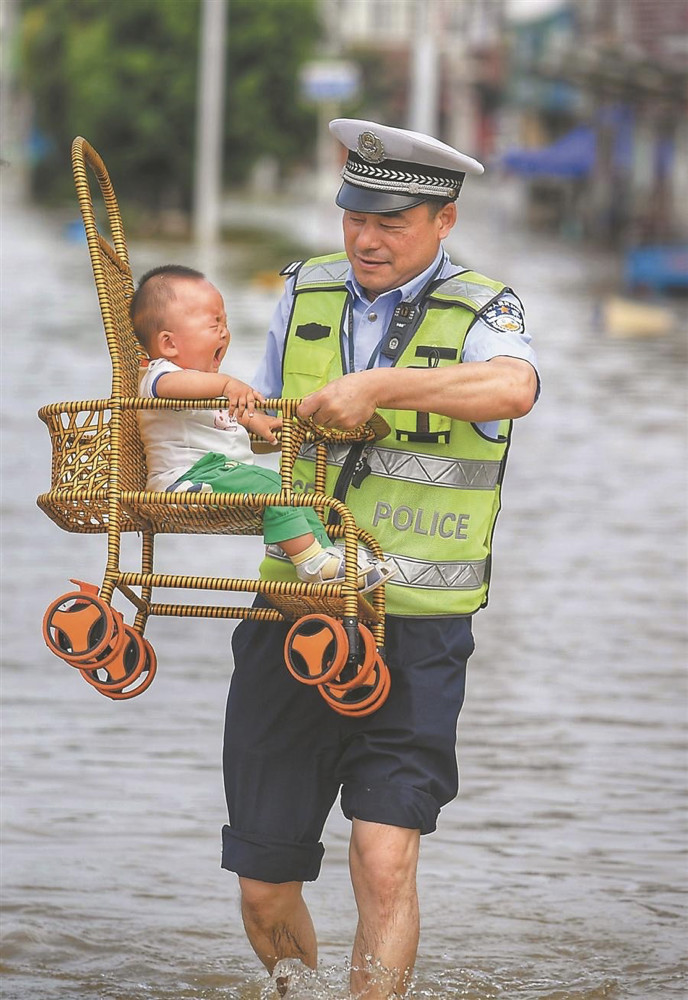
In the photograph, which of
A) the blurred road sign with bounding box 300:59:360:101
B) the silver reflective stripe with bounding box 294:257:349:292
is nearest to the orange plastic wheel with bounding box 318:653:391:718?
the silver reflective stripe with bounding box 294:257:349:292

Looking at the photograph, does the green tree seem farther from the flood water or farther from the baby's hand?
the baby's hand

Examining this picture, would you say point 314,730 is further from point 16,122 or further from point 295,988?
point 16,122

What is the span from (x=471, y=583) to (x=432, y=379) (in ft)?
1.82

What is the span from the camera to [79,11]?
45219mm

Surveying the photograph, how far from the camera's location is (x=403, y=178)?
4.02 m

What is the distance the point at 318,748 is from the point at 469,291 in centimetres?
100

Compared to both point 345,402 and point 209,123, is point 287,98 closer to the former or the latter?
point 209,123

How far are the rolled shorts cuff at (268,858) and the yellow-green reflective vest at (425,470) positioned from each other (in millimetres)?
546

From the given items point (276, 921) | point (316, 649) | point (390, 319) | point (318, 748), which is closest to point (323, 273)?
point (390, 319)

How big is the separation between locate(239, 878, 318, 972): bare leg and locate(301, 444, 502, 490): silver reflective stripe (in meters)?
0.90

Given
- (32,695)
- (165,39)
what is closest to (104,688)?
(32,695)

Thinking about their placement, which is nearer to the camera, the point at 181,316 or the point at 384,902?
the point at 384,902

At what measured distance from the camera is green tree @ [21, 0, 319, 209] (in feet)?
126

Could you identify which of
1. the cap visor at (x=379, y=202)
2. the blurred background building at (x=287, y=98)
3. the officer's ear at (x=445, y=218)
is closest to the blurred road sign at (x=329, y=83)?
the blurred background building at (x=287, y=98)
